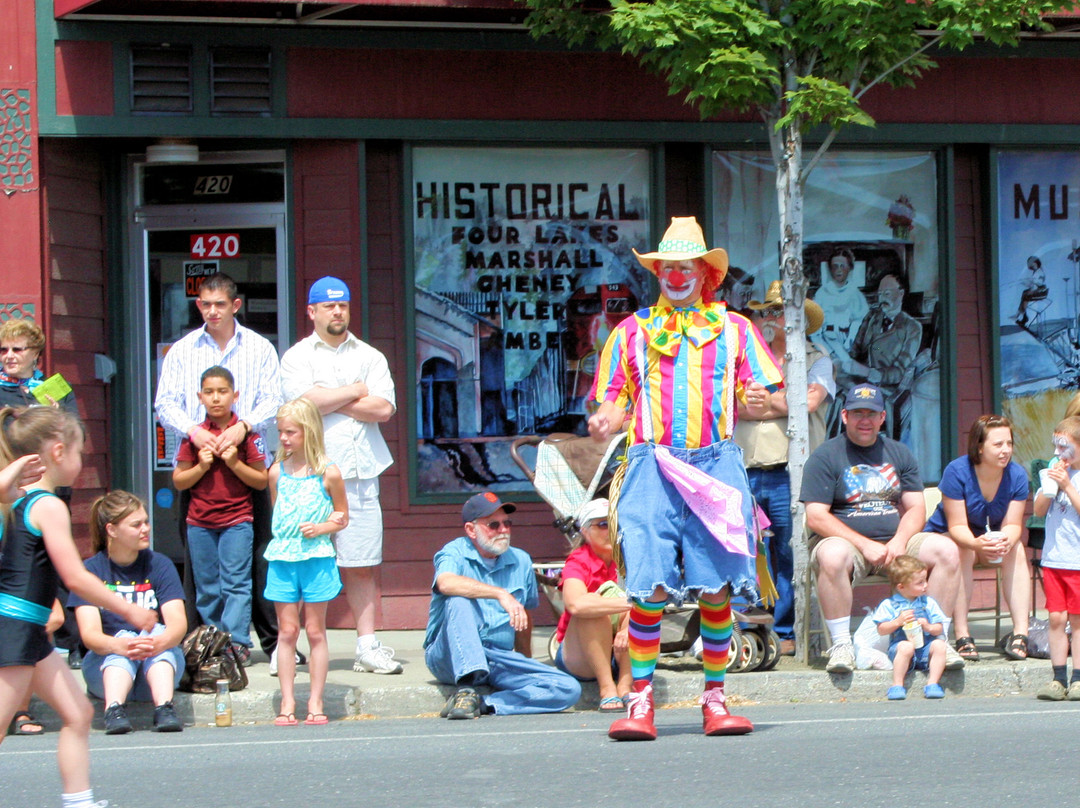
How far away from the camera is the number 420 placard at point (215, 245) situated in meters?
10.9

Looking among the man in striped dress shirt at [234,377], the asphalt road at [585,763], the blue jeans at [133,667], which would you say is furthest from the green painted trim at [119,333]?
the asphalt road at [585,763]

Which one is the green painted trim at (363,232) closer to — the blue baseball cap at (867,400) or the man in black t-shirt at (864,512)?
the man in black t-shirt at (864,512)

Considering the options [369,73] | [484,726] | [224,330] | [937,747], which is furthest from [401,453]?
[937,747]

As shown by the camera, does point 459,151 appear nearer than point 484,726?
No

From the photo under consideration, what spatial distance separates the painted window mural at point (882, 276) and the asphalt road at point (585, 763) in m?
3.72

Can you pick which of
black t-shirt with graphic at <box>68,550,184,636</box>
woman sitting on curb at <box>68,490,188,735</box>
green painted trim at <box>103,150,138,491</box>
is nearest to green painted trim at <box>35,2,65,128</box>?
green painted trim at <box>103,150,138,491</box>

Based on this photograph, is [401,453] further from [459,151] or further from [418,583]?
[459,151]

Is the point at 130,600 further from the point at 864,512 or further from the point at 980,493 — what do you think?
the point at 980,493

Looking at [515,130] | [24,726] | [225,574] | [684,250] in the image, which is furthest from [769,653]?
[515,130]

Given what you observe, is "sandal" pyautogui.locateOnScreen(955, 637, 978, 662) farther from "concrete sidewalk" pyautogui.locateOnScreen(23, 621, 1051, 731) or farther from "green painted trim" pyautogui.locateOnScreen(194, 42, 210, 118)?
"green painted trim" pyautogui.locateOnScreen(194, 42, 210, 118)

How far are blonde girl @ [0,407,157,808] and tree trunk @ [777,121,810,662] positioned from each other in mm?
4820

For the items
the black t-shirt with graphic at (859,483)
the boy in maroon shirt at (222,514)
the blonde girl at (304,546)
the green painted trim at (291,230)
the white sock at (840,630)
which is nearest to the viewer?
the blonde girl at (304,546)

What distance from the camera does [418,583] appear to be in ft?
34.2

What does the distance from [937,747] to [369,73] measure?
6.07 meters
